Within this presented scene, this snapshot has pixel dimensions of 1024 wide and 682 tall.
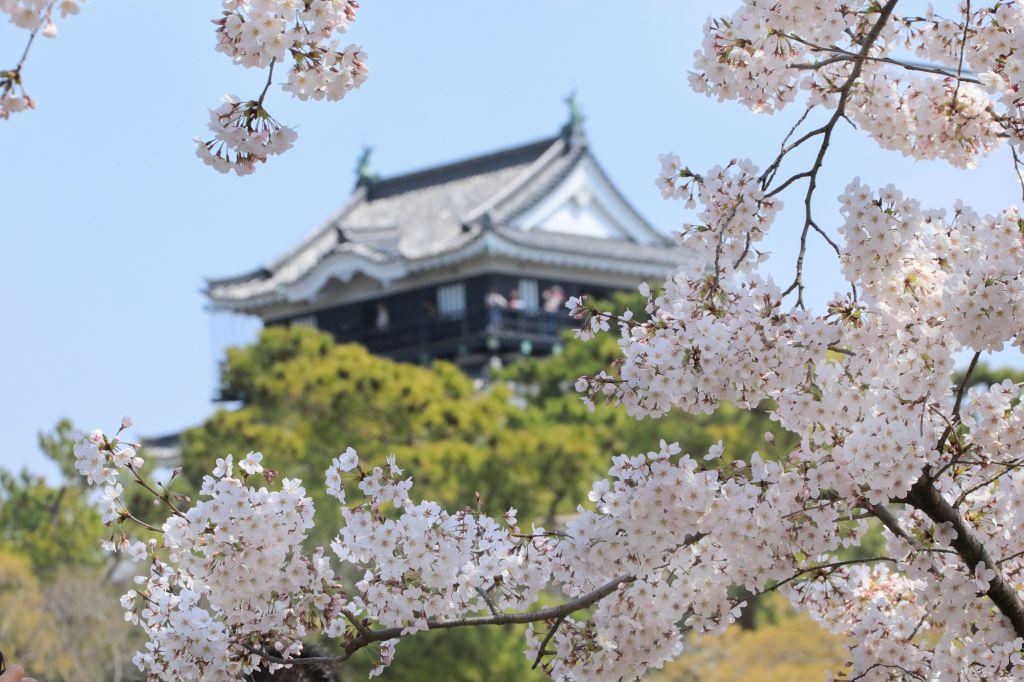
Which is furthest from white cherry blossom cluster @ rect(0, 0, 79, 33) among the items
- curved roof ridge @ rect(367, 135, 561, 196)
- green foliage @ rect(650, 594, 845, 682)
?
curved roof ridge @ rect(367, 135, 561, 196)

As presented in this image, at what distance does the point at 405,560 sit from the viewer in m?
3.99

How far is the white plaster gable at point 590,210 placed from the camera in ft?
95.3

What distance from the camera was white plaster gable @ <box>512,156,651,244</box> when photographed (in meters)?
29.1

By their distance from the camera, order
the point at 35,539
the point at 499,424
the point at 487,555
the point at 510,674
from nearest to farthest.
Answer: the point at 487,555, the point at 510,674, the point at 499,424, the point at 35,539

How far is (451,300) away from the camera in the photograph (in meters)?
27.4

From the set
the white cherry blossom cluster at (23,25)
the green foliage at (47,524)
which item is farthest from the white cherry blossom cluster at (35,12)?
the green foliage at (47,524)

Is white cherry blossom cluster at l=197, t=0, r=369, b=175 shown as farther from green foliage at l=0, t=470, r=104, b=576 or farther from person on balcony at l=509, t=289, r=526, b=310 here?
person on balcony at l=509, t=289, r=526, b=310

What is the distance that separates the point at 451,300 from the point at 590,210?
4125 mm

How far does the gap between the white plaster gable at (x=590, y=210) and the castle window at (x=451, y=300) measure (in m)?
2.46

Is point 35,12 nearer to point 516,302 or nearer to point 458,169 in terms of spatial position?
point 516,302

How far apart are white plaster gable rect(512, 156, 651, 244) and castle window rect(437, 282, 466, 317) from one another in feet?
8.07

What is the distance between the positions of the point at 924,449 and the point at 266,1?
1.97 meters

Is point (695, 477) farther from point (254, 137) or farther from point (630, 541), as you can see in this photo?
point (254, 137)

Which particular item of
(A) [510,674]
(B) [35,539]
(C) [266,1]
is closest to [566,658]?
(C) [266,1]
